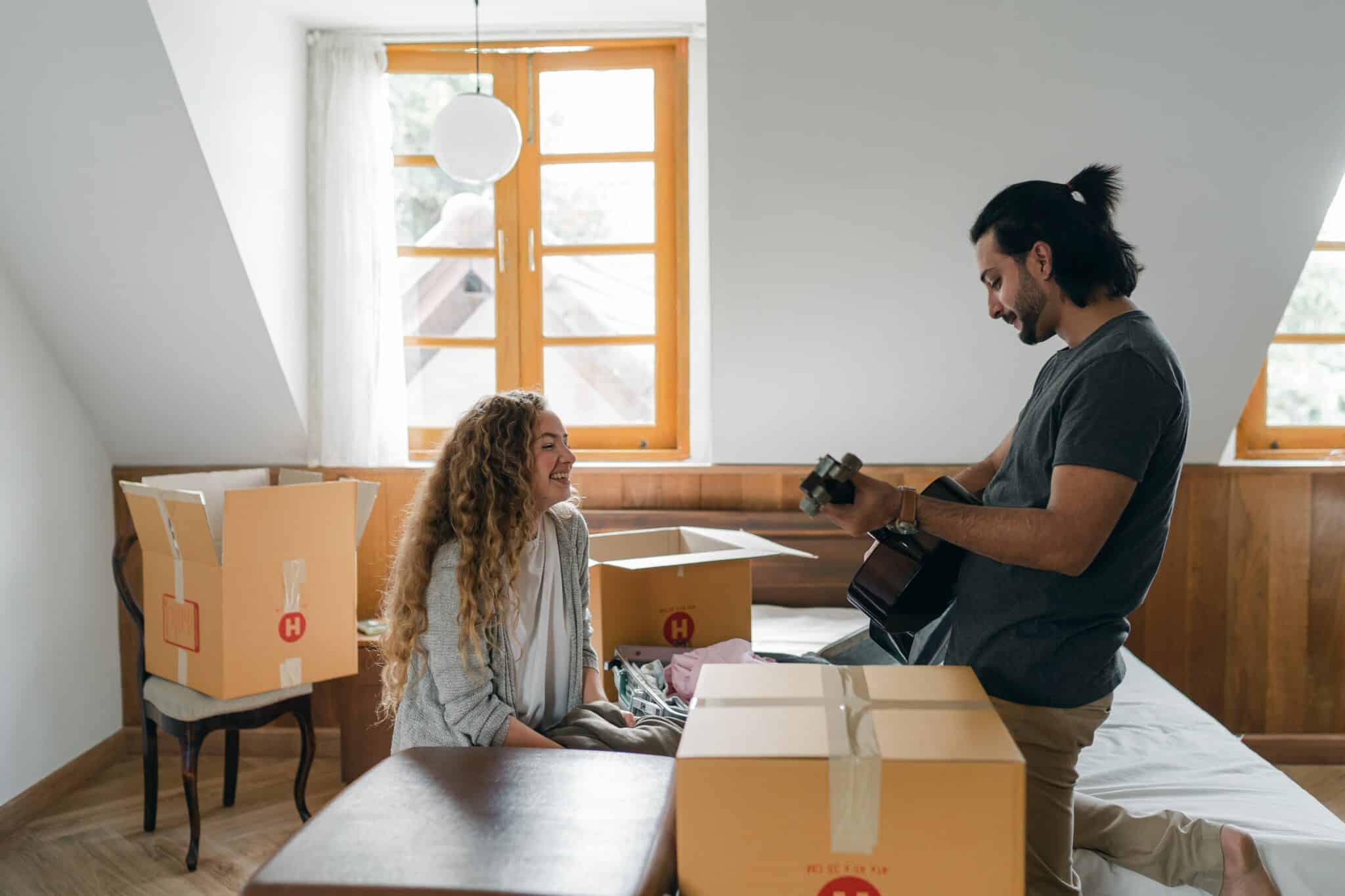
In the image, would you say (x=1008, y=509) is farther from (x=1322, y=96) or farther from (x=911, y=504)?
(x=1322, y=96)

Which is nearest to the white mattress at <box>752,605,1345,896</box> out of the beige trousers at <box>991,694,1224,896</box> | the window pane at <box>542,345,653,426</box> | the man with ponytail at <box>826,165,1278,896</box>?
the beige trousers at <box>991,694,1224,896</box>

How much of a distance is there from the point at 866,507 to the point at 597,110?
249cm

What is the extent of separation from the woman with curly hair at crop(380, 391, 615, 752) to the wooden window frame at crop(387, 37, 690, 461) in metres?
1.52

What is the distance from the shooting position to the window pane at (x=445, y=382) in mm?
3711

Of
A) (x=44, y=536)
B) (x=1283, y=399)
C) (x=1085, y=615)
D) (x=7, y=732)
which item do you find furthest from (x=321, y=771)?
(x=1283, y=399)

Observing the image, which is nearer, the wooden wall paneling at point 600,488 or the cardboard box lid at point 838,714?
the cardboard box lid at point 838,714

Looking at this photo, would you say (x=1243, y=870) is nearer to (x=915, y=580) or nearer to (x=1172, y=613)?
(x=915, y=580)

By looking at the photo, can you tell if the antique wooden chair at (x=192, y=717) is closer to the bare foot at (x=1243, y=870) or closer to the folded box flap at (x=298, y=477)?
the folded box flap at (x=298, y=477)

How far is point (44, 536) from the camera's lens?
3.21 m

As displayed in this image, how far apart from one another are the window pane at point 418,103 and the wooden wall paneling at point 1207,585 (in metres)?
2.71

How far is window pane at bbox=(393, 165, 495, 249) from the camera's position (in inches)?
142

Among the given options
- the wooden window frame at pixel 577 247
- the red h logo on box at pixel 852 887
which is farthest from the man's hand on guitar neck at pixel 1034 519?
the wooden window frame at pixel 577 247

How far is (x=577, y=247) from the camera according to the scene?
11.9 feet

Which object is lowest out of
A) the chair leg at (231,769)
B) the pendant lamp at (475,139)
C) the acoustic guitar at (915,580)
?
the chair leg at (231,769)
